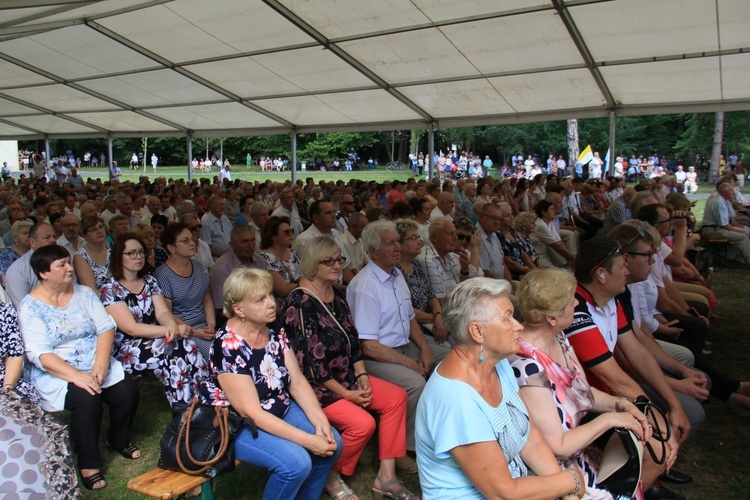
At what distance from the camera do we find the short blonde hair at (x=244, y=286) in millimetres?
2559

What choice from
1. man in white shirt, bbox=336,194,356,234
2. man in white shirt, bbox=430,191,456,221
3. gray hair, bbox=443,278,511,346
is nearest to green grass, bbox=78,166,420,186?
man in white shirt, bbox=336,194,356,234

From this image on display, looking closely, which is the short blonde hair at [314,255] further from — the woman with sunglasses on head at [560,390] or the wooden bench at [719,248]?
the wooden bench at [719,248]

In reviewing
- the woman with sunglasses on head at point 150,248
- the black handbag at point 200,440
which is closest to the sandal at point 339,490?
the black handbag at point 200,440

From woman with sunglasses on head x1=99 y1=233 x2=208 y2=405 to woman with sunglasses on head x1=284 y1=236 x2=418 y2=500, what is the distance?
0.81 m

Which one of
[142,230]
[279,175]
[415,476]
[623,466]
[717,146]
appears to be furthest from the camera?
[279,175]

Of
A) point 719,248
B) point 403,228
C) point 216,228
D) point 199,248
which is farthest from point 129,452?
point 719,248

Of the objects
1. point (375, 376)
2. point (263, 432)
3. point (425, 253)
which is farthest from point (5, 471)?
point (425, 253)

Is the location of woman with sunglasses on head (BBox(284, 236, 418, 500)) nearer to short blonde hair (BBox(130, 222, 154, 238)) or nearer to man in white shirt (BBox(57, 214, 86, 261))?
short blonde hair (BBox(130, 222, 154, 238))

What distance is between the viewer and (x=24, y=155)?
122ft

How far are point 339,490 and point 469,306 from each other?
134 centimetres

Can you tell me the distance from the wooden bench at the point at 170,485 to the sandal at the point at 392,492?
Result: 82 centimetres

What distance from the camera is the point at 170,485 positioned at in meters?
2.18

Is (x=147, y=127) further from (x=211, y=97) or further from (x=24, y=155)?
(x=24, y=155)

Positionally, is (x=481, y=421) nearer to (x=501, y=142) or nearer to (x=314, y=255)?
(x=314, y=255)
